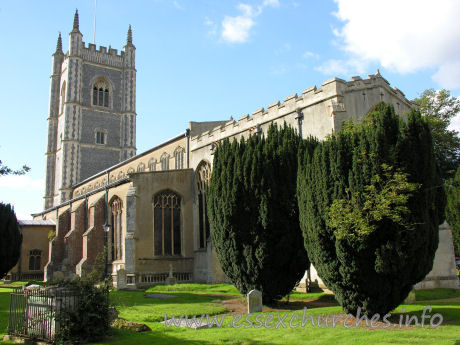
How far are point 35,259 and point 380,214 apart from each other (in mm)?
35837

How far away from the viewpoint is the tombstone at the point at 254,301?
12102 millimetres

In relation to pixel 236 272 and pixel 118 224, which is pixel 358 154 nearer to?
pixel 236 272

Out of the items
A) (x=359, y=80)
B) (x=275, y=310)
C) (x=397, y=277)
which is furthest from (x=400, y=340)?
(x=359, y=80)

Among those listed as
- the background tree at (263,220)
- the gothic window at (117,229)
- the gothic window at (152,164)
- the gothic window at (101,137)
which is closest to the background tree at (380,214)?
the background tree at (263,220)

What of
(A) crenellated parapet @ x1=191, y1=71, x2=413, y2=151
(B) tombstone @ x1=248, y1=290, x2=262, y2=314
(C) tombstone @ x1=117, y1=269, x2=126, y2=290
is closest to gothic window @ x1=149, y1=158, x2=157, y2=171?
(C) tombstone @ x1=117, y1=269, x2=126, y2=290

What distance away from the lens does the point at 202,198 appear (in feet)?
82.4

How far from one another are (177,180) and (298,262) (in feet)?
44.3

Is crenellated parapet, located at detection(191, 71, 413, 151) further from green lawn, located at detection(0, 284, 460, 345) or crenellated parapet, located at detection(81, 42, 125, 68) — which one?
crenellated parapet, located at detection(81, 42, 125, 68)

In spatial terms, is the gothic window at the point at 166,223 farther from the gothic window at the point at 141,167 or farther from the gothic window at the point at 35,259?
the gothic window at the point at 35,259

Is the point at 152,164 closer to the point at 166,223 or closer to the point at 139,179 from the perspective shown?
the point at 139,179

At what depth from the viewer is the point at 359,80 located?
18906 millimetres

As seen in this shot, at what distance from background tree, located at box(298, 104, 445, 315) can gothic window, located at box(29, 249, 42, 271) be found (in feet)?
111

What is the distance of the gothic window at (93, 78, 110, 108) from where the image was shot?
5216 cm

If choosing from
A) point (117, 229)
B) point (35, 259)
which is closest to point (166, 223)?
point (117, 229)
